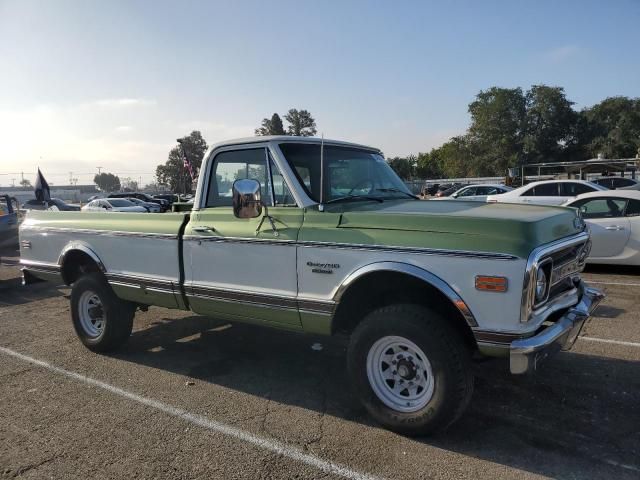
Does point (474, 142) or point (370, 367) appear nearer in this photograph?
point (370, 367)

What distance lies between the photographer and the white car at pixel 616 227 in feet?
27.7

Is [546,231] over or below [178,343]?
over

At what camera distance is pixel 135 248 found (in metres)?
5.02

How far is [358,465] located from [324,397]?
1074mm

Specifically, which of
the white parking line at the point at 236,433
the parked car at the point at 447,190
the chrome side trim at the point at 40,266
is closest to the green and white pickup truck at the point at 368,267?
the white parking line at the point at 236,433

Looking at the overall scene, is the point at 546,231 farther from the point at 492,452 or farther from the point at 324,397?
the point at 324,397

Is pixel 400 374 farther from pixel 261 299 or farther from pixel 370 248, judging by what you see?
pixel 261 299

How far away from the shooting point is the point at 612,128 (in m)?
73.3

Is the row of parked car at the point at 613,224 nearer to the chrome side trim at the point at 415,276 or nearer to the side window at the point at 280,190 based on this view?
the side window at the point at 280,190

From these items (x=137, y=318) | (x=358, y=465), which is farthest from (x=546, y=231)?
(x=137, y=318)

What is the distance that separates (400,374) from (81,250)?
3840 mm

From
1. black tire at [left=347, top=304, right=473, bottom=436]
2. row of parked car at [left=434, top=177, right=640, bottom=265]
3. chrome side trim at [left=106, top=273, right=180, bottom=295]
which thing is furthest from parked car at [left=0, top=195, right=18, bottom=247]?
black tire at [left=347, top=304, right=473, bottom=436]

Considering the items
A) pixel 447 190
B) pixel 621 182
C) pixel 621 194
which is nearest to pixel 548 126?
pixel 447 190

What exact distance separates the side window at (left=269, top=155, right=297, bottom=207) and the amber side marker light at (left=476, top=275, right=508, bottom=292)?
1.61 meters
